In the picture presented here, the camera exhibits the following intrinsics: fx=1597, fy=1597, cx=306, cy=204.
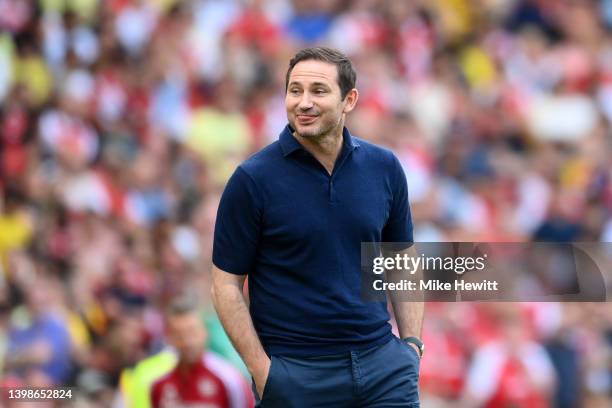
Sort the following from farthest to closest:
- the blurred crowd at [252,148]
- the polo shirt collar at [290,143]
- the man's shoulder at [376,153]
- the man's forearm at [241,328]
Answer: the blurred crowd at [252,148], the man's shoulder at [376,153], the polo shirt collar at [290,143], the man's forearm at [241,328]

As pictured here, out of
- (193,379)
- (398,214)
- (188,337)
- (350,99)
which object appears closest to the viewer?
(350,99)

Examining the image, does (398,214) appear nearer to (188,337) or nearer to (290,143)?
(290,143)

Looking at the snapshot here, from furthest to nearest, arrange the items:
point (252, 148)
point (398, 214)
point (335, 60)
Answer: point (252, 148)
point (398, 214)
point (335, 60)

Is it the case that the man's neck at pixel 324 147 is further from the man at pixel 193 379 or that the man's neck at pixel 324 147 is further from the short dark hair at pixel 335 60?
the man at pixel 193 379

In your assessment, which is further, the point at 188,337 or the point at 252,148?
the point at 252,148

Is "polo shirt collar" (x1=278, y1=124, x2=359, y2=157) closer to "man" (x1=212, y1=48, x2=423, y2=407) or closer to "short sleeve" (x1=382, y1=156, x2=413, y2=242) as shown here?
"man" (x1=212, y1=48, x2=423, y2=407)

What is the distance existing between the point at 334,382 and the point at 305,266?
0.43 metres

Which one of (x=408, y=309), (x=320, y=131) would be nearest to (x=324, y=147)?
(x=320, y=131)

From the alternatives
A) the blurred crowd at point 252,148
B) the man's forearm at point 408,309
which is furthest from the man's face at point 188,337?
the man's forearm at point 408,309

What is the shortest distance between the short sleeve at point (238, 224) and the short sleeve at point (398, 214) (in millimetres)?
568

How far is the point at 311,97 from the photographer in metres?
5.77

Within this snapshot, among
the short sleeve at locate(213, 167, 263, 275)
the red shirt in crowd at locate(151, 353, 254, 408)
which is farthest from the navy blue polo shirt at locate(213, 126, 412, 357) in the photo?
the red shirt in crowd at locate(151, 353, 254, 408)

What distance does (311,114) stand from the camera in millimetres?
5781

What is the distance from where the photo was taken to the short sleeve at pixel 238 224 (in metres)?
5.71
